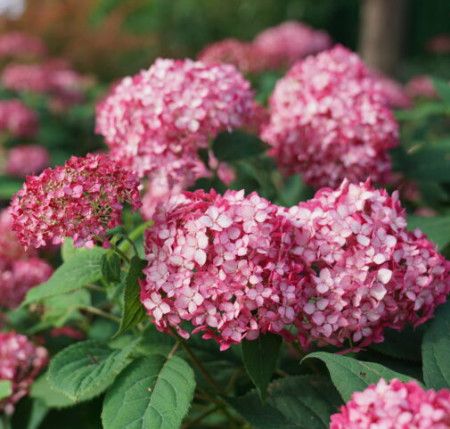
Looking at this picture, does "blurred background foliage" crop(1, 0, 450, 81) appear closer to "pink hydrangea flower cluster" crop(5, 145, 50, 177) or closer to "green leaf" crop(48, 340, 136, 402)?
"pink hydrangea flower cluster" crop(5, 145, 50, 177)

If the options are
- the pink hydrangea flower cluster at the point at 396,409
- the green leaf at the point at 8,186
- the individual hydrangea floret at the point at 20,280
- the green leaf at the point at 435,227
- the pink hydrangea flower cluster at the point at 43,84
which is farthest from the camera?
the pink hydrangea flower cluster at the point at 43,84

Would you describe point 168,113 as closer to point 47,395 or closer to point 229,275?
point 229,275

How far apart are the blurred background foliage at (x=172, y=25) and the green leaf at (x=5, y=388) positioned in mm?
7529

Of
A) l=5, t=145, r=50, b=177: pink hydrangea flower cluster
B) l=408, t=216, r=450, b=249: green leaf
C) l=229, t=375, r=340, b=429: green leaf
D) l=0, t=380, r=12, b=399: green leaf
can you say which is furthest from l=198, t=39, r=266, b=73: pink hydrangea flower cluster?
l=229, t=375, r=340, b=429: green leaf

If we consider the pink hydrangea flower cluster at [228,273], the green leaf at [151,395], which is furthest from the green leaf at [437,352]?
the green leaf at [151,395]

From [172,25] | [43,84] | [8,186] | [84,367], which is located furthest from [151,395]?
[172,25]

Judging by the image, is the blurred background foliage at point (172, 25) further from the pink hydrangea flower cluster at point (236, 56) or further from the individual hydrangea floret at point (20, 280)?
the individual hydrangea floret at point (20, 280)

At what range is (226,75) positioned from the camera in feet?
6.47

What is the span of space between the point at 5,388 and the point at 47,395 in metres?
0.13

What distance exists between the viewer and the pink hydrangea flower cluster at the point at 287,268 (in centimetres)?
136

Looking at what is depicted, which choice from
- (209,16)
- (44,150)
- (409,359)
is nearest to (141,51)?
(209,16)

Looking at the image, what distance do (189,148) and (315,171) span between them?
38 centimetres

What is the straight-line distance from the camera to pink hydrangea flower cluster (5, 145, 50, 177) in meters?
3.28

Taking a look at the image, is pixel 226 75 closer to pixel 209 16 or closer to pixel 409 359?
pixel 409 359
